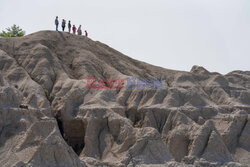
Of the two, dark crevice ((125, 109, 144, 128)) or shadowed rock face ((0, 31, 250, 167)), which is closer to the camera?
shadowed rock face ((0, 31, 250, 167))

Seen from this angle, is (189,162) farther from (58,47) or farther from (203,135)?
(58,47)

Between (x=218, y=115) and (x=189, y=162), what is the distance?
932 centimetres

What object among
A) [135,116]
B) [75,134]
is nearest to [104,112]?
[75,134]

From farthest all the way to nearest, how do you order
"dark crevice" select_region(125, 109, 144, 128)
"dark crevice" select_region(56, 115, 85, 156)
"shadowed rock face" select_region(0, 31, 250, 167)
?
"dark crevice" select_region(125, 109, 144, 128)
"dark crevice" select_region(56, 115, 85, 156)
"shadowed rock face" select_region(0, 31, 250, 167)

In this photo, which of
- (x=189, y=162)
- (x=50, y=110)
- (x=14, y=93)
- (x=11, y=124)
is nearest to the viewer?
(x=11, y=124)

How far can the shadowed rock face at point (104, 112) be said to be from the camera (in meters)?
23.5

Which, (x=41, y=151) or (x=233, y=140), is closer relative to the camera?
(x=41, y=151)

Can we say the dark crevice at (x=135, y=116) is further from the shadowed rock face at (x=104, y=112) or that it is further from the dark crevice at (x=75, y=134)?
the dark crevice at (x=75, y=134)

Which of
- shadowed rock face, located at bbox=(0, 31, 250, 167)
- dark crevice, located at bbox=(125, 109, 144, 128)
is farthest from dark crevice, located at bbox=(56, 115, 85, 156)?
dark crevice, located at bbox=(125, 109, 144, 128)

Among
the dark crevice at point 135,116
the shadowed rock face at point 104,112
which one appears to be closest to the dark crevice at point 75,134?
the shadowed rock face at point 104,112

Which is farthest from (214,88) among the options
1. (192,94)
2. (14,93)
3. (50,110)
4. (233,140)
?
(14,93)

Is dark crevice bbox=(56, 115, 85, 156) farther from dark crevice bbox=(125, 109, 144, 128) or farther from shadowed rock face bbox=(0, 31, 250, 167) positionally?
dark crevice bbox=(125, 109, 144, 128)

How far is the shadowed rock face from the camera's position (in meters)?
23.5

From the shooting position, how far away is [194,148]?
30172 mm
